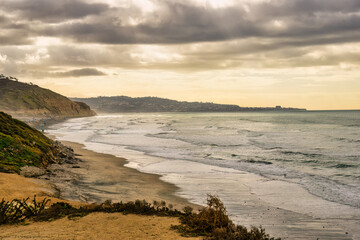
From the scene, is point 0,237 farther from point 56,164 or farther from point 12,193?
point 56,164

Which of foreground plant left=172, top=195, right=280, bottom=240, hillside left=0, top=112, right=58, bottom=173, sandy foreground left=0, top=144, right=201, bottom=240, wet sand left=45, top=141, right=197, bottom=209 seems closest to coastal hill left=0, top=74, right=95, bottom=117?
hillside left=0, top=112, right=58, bottom=173

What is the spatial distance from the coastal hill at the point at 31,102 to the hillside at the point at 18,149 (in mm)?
125175

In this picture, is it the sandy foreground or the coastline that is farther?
the coastline

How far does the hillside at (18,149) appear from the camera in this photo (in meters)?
16.8

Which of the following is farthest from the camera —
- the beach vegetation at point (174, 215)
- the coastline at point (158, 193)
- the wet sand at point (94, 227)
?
the coastline at point (158, 193)

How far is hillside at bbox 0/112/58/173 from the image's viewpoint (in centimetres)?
1681

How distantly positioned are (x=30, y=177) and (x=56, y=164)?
14.4 feet

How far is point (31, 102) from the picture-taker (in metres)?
157

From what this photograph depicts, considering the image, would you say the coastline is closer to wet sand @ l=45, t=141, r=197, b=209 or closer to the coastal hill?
wet sand @ l=45, t=141, r=197, b=209

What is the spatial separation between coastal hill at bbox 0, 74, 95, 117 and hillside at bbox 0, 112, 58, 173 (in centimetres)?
12517

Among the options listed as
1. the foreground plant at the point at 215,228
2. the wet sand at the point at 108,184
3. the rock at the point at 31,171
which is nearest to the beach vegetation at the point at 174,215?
the foreground plant at the point at 215,228

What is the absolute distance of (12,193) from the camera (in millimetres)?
12148

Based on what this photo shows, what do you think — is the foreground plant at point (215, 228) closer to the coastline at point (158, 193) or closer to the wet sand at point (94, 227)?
the wet sand at point (94, 227)

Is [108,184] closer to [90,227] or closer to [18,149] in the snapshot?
[18,149]
